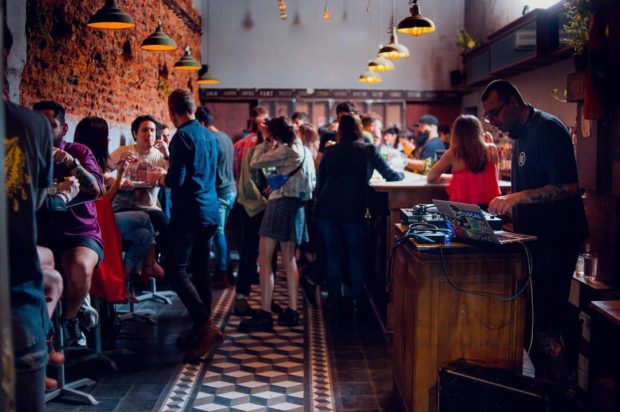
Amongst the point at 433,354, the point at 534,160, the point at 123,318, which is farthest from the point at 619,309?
the point at 123,318

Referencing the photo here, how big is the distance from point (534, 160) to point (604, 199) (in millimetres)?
649

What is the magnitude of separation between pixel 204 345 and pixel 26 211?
2.84m

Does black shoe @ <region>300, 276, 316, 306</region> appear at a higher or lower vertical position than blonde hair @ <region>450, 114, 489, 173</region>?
lower

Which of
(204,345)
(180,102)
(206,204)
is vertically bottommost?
(204,345)

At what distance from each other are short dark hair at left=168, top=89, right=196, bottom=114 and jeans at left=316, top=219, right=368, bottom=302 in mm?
1635

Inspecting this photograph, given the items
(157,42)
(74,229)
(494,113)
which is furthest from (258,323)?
(157,42)

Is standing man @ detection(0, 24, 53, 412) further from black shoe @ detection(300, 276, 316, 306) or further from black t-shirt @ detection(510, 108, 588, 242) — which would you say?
black shoe @ detection(300, 276, 316, 306)

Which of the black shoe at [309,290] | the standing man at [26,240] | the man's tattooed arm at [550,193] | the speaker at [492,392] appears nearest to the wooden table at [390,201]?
the black shoe at [309,290]

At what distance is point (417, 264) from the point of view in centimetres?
321

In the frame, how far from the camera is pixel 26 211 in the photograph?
6.66ft

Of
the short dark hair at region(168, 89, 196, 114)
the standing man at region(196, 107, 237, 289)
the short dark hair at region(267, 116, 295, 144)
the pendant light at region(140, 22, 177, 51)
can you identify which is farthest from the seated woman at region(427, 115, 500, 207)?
the pendant light at region(140, 22, 177, 51)

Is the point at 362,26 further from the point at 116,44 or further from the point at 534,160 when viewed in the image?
the point at 534,160

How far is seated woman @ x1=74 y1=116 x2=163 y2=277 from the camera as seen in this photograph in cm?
474

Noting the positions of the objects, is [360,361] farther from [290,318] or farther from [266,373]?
[290,318]
